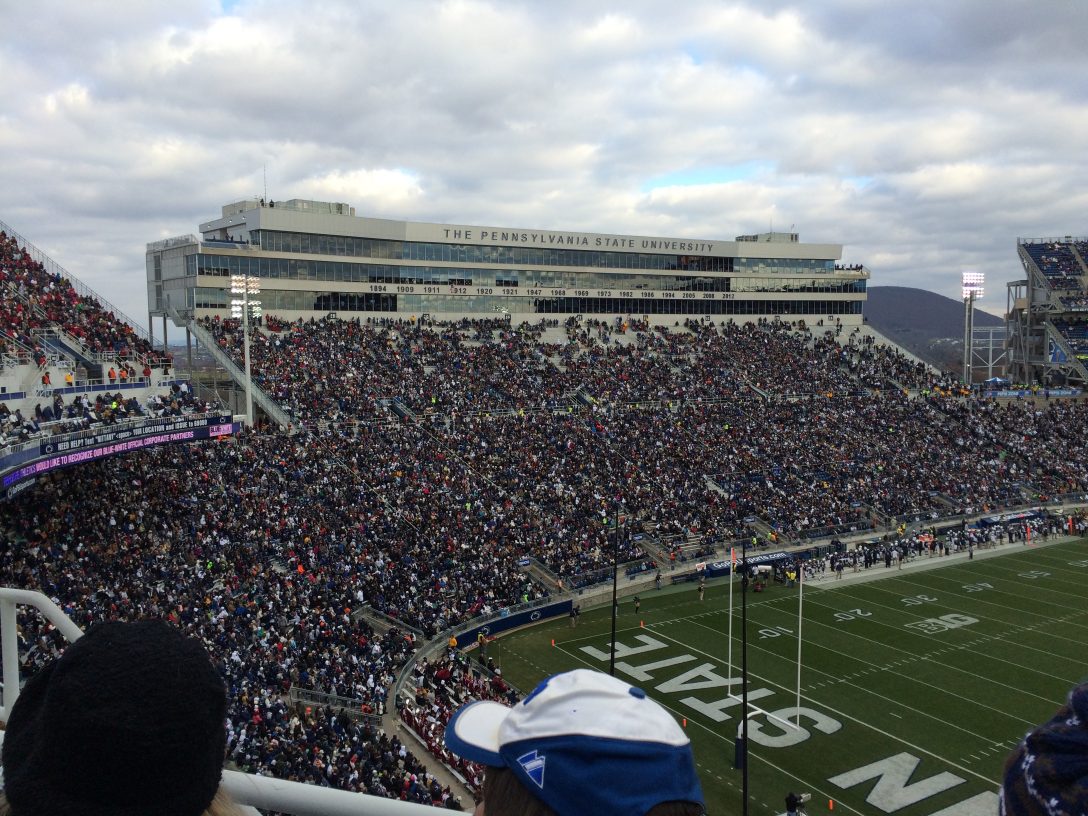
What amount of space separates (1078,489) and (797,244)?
31454mm

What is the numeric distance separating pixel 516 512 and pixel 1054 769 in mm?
33173

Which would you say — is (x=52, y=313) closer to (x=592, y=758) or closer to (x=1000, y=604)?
(x=592, y=758)

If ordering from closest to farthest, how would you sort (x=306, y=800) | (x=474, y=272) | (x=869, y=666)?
(x=306, y=800) → (x=869, y=666) → (x=474, y=272)

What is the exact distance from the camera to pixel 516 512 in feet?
113

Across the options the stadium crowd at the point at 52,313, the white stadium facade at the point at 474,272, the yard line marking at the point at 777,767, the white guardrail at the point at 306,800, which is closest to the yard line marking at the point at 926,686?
the yard line marking at the point at 777,767

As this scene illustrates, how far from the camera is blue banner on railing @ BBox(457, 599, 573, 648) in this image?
25984mm

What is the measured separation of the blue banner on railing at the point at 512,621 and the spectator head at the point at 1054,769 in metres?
25.0

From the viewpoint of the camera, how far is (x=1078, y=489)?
47219mm

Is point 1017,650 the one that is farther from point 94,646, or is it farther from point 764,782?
point 94,646

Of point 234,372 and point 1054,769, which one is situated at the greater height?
point 1054,769

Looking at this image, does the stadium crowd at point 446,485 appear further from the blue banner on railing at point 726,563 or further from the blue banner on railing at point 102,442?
the blue banner on railing at point 102,442

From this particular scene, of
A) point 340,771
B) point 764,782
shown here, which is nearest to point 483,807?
point 340,771

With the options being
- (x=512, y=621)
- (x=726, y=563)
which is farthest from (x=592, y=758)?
(x=726, y=563)

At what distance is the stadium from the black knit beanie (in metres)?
0.41
